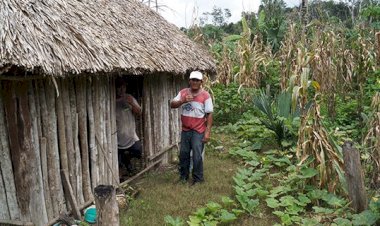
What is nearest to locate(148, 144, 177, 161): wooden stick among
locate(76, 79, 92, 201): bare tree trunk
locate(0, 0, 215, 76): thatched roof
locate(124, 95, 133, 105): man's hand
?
locate(124, 95, 133, 105): man's hand

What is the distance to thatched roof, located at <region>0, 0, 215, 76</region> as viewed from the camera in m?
3.83

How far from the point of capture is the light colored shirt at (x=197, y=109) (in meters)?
6.09

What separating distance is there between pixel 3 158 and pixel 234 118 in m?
7.12

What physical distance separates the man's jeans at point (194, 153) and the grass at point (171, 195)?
18 centimetres

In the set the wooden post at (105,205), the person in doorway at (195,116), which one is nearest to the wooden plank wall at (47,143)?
the person in doorway at (195,116)

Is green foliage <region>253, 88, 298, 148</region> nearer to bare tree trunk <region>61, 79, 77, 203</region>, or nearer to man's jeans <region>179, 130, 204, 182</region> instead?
man's jeans <region>179, 130, 204, 182</region>

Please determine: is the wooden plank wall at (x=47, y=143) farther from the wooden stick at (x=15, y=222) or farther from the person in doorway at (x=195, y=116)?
the person in doorway at (x=195, y=116)

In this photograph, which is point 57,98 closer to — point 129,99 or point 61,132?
point 61,132

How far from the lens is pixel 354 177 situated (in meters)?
4.65

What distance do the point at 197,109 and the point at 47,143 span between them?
229 cm

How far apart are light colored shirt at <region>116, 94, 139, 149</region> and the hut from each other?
1.58 feet

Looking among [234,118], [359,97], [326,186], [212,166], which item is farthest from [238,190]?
[234,118]

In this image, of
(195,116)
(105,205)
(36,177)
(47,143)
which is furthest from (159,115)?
(105,205)

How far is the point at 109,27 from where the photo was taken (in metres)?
5.80
